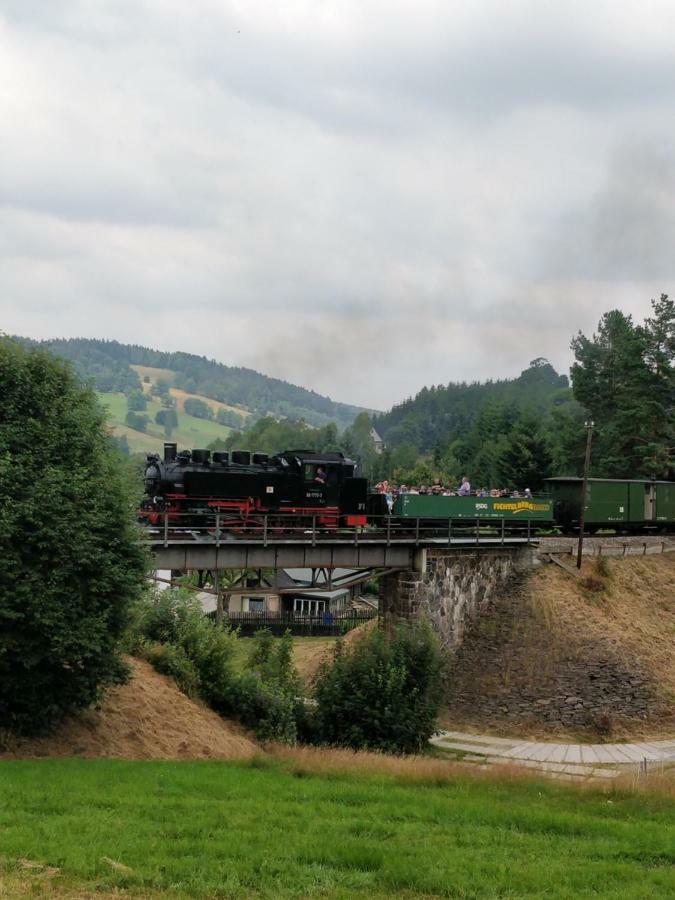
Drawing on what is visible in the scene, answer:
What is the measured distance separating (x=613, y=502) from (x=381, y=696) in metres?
21.7

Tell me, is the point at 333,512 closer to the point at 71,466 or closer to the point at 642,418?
the point at 71,466

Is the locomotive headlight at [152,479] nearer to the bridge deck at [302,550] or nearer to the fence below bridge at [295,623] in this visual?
the bridge deck at [302,550]

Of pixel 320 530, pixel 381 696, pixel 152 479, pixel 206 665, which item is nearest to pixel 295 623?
pixel 152 479

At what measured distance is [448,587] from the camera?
125 feet

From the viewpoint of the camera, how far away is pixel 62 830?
482 inches

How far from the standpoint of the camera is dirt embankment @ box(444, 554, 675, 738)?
119ft

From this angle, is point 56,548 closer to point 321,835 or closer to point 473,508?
point 321,835

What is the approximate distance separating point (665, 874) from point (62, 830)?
26.7 ft

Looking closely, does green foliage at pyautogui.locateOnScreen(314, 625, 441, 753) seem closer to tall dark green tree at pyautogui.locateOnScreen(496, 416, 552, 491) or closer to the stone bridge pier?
the stone bridge pier

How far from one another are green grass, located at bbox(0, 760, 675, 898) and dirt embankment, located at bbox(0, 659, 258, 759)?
7.15 feet

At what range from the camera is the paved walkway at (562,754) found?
102 ft

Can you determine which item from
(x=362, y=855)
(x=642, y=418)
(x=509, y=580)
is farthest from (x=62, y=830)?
(x=642, y=418)

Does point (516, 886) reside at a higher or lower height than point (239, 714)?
higher

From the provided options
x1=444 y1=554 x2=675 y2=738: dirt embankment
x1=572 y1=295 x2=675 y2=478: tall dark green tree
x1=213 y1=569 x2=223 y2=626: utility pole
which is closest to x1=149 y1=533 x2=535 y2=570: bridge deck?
x1=213 y1=569 x2=223 y2=626: utility pole
